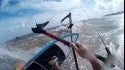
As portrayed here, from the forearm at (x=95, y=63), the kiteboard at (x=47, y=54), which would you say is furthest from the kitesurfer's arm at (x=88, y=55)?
the kiteboard at (x=47, y=54)

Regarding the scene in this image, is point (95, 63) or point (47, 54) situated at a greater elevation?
point (95, 63)

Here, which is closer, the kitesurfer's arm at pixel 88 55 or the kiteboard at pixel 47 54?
the kitesurfer's arm at pixel 88 55

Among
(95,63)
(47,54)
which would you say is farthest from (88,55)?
(47,54)

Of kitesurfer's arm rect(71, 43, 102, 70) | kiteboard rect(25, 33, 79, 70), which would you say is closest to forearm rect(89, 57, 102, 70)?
kitesurfer's arm rect(71, 43, 102, 70)

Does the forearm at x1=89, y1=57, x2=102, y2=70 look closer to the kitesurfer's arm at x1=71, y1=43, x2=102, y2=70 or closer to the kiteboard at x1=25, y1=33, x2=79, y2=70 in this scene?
the kitesurfer's arm at x1=71, y1=43, x2=102, y2=70

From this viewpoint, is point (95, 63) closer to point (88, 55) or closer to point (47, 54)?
point (88, 55)

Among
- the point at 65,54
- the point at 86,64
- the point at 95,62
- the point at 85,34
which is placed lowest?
the point at 85,34

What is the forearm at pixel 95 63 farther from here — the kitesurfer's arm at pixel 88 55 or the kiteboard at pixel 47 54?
the kiteboard at pixel 47 54

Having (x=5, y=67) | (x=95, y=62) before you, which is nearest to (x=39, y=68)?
(x=95, y=62)

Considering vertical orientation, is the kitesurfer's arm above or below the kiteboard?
above

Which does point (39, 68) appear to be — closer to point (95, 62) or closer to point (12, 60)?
point (95, 62)

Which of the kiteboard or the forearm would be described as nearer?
the forearm
